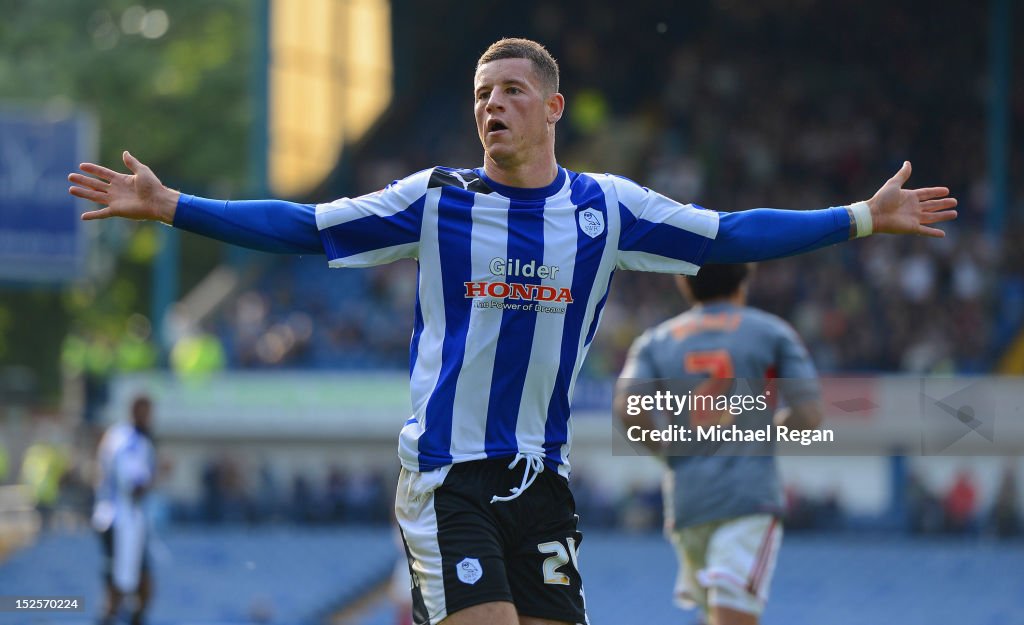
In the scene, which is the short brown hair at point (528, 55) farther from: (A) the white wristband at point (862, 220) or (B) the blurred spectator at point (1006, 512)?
(B) the blurred spectator at point (1006, 512)

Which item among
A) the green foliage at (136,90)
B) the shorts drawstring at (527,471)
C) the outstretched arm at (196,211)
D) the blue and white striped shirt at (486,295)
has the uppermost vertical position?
the green foliage at (136,90)

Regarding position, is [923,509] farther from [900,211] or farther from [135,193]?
[135,193]

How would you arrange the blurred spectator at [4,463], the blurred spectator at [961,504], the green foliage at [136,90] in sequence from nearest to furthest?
the blurred spectator at [961,504] < the blurred spectator at [4,463] < the green foliage at [136,90]

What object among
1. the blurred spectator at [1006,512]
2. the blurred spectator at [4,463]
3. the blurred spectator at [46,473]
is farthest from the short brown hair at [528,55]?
the blurred spectator at [4,463]

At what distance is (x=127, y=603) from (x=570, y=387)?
10136mm

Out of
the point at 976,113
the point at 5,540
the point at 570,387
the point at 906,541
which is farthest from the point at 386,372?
the point at 570,387

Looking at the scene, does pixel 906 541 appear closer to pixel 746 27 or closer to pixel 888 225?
pixel 746 27

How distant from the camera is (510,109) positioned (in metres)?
4.55

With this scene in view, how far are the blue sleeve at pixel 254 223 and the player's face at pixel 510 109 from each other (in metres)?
0.59

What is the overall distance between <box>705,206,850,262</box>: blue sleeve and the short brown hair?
2.29 feet

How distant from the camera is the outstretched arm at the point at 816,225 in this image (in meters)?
4.70

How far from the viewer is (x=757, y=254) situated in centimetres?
472

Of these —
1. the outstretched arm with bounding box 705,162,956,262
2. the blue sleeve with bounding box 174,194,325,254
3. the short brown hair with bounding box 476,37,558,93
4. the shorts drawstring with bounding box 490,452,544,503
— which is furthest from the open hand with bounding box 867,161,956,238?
the blue sleeve with bounding box 174,194,325,254

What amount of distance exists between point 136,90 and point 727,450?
32.9 m
